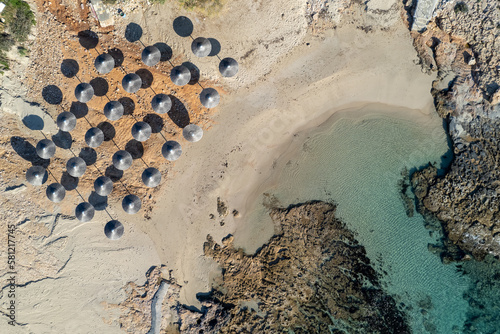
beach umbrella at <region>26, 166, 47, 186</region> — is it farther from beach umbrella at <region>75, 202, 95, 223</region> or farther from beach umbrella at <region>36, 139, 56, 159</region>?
beach umbrella at <region>75, 202, 95, 223</region>

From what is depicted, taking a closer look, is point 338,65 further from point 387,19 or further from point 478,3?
point 478,3

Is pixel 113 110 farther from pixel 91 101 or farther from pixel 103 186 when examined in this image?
pixel 103 186

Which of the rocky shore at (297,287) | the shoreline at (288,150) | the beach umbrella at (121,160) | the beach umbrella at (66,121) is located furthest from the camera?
the shoreline at (288,150)

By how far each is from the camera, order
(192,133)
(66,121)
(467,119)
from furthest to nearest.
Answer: (467,119)
(192,133)
(66,121)

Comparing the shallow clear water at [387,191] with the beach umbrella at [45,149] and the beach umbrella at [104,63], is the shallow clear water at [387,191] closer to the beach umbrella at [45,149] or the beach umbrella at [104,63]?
the beach umbrella at [104,63]

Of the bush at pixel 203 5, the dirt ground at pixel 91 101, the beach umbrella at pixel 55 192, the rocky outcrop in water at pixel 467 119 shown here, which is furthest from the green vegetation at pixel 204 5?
the beach umbrella at pixel 55 192

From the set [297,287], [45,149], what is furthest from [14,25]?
[297,287]

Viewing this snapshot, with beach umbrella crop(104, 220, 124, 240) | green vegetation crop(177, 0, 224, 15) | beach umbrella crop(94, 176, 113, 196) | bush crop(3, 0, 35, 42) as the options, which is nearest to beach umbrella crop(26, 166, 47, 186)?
beach umbrella crop(94, 176, 113, 196)
